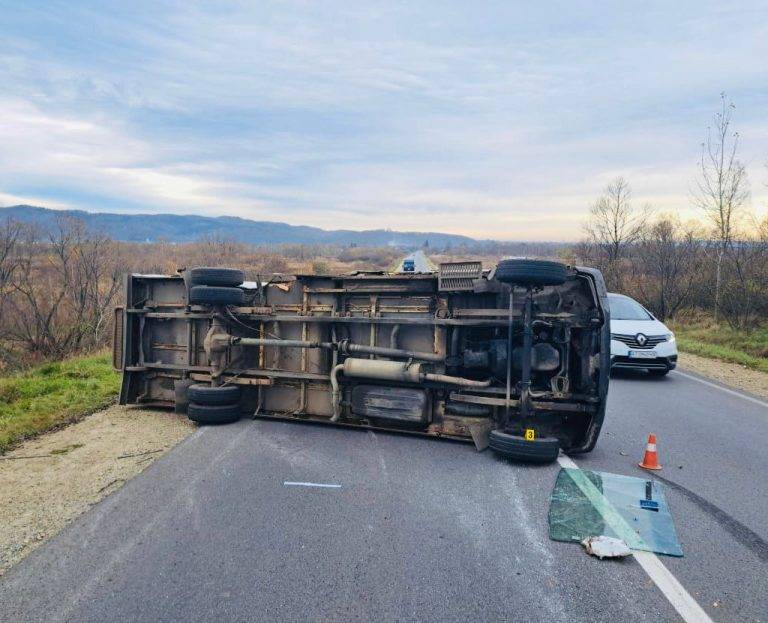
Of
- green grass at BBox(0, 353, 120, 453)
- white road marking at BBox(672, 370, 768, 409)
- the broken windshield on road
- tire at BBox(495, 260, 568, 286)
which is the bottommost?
green grass at BBox(0, 353, 120, 453)

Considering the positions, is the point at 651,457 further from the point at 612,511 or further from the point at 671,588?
the point at 671,588

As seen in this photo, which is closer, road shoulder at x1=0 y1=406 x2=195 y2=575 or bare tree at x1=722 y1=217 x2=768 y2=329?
road shoulder at x1=0 y1=406 x2=195 y2=575

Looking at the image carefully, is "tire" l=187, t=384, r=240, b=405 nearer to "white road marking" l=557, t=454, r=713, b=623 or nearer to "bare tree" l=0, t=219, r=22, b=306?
"white road marking" l=557, t=454, r=713, b=623

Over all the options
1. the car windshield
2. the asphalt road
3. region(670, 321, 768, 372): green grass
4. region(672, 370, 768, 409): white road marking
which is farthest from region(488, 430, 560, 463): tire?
region(670, 321, 768, 372): green grass

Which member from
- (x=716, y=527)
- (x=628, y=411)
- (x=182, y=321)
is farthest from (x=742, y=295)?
(x=182, y=321)

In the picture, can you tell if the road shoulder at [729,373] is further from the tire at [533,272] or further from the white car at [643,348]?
the tire at [533,272]

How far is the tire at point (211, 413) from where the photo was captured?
6863mm

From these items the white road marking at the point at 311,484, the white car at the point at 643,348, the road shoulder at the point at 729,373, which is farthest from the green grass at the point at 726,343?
the white road marking at the point at 311,484

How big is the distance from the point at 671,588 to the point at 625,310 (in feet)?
31.9

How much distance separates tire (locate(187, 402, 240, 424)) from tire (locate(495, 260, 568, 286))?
147 inches

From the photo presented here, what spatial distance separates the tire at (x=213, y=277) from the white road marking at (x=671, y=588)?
5358 mm

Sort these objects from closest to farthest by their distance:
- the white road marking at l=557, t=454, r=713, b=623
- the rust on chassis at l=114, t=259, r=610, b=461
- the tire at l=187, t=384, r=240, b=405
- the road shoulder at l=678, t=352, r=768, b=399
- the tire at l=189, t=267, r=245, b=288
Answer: the white road marking at l=557, t=454, r=713, b=623, the rust on chassis at l=114, t=259, r=610, b=461, the tire at l=187, t=384, r=240, b=405, the tire at l=189, t=267, r=245, b=288, the road shoulder at l=678, t=352, r=768, b=399

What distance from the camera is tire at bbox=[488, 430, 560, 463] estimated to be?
5480 mm

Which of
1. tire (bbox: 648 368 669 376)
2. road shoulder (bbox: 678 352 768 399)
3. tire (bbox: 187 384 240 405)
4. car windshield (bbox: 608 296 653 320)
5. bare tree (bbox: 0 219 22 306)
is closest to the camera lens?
tire (bbox: 187 384 240 405)
